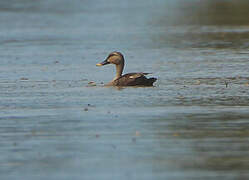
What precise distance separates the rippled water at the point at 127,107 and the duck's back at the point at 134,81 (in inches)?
15.7

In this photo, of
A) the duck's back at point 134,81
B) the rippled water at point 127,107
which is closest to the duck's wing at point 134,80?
the duck's back at point 134,81

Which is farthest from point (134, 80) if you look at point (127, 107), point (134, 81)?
point (127, 107)

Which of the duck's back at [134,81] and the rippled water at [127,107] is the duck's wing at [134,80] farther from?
the rippled water at [127,107]

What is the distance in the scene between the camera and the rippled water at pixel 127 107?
946 cm

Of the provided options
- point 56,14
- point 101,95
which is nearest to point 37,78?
point 101,95

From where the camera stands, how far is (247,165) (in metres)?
9.17

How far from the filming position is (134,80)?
56.2ft

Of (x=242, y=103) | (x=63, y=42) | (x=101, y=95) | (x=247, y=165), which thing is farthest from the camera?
(x=63, y=42)

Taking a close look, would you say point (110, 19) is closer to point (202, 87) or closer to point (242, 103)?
point (202, 87)

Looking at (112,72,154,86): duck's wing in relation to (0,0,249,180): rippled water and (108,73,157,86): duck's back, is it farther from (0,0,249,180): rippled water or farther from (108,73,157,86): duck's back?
(0,0,249,180): rippled water

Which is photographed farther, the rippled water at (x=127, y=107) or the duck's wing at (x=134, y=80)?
the duck's wing at (x=134, y=80)

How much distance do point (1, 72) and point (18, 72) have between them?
1.48ft

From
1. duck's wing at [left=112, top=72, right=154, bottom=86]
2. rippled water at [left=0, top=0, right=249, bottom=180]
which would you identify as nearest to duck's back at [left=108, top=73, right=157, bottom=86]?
duck's wing at [left=112, top=72, right=154, bottom=86]

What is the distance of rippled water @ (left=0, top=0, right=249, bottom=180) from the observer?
946 centimetres
